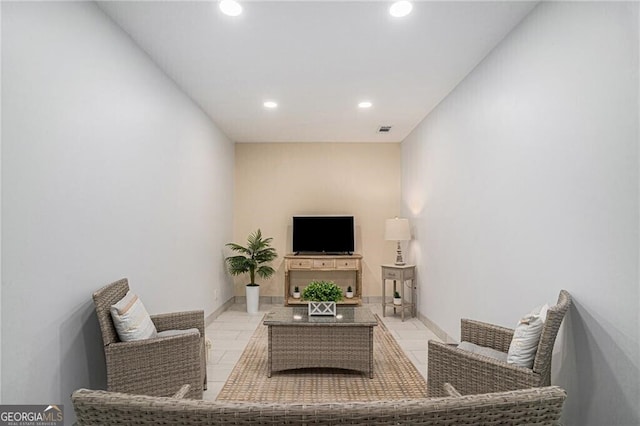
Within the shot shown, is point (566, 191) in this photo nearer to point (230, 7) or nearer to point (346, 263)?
point (230, 7)

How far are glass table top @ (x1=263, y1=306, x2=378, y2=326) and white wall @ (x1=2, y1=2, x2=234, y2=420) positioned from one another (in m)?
1.07

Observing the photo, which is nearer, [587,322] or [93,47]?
[587,322]

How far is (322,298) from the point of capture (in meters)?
3.53

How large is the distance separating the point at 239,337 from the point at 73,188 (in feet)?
9.14

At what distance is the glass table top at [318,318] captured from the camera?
3.17 m

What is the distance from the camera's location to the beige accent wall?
6.51m

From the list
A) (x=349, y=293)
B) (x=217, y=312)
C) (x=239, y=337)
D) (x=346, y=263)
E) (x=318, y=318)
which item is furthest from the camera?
(x=349, y=293)

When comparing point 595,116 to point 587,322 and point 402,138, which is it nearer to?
point 587,322

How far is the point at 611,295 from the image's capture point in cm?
188

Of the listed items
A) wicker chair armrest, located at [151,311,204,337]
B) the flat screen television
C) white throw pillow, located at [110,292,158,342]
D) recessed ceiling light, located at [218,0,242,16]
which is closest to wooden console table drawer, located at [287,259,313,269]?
the flat screen television

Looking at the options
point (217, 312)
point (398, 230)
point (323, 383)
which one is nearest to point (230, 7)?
point (323, 383)

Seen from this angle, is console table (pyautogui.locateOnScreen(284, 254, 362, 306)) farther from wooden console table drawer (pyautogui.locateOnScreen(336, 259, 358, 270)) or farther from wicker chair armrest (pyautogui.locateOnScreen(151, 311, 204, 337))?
wicker chair armrest (pyautogui.locateOnScreen(151, 311, 204, 337))

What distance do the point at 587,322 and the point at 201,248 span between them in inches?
156

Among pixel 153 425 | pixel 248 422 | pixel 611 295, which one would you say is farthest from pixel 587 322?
pixel 153 425
